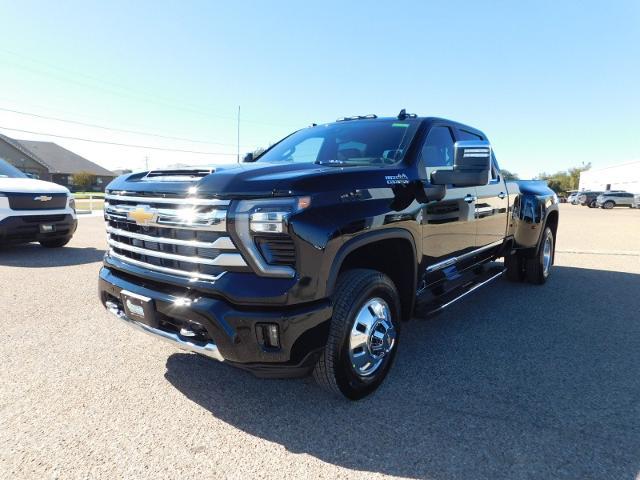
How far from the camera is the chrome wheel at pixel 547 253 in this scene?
588cm

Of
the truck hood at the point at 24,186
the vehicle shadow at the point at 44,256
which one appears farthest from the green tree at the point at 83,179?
the truck hood at the point at 24,186

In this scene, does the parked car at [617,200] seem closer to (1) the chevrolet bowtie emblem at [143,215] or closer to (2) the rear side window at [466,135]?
(2) the rear side window at [466,135]

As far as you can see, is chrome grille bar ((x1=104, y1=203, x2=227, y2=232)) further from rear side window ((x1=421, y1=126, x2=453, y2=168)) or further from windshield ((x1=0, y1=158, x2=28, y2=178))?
windshield ((x1=0, y1=158, x2=28, y2=178))

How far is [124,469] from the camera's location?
2.02 metres

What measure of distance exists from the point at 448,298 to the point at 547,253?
3542mm

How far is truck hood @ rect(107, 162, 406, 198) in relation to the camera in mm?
2182

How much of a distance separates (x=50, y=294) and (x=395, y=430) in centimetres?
442

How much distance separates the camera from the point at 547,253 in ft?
20.1

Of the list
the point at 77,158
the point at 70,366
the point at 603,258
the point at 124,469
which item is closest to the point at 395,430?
the point at 124,469

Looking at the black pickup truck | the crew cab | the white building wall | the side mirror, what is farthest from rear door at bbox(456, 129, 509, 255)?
the white building wall

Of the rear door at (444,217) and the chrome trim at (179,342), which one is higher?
the rear door at (444,217)

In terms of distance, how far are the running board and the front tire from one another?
0.33 metres

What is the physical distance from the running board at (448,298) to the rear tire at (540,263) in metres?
1.62

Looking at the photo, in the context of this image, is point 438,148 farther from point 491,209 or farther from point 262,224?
point 262,224
